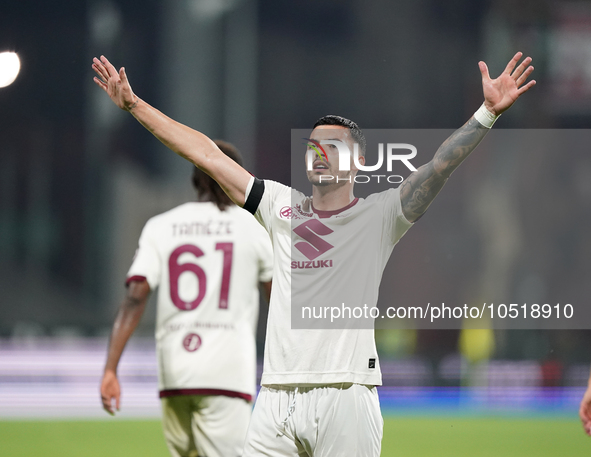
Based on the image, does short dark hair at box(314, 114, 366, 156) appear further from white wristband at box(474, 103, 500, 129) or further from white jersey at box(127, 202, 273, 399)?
white jersey at box(127, 202, 273, 399)

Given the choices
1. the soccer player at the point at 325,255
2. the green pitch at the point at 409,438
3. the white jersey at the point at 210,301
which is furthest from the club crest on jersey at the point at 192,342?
the green pitch at the point at 409,438

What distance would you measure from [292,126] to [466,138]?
12.3 metres

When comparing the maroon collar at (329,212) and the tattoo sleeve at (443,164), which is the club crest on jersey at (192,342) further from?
the tattoo sleeve at (443,164)

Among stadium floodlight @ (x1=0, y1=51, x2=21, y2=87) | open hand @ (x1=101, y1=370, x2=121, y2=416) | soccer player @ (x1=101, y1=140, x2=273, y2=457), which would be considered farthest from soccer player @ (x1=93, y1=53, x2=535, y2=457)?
stadium floodlight @ (x1=0, y1=51, x2=21, y2=87)

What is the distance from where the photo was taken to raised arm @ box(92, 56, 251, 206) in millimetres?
3443

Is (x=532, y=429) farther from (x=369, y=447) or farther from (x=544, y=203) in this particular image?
(x=544, y=203)

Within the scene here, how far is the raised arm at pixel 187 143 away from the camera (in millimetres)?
3443

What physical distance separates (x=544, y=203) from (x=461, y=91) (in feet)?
9.09

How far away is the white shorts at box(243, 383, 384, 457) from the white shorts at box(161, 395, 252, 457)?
1153 millimetres

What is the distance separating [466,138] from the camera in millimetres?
3105

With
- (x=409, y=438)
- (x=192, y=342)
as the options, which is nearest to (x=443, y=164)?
(x=192, y=342)

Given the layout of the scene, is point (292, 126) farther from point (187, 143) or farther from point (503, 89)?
point (503, 89)

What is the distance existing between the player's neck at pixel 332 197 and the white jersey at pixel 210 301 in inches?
43.1

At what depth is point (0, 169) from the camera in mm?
15523
